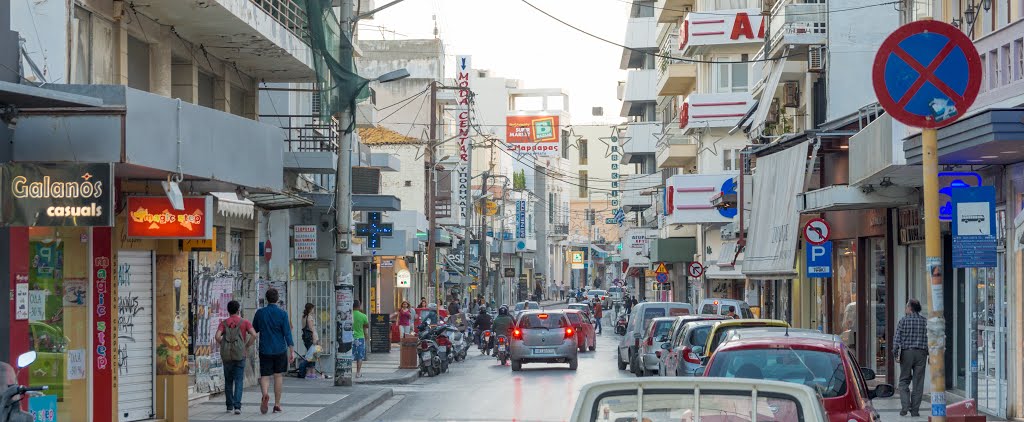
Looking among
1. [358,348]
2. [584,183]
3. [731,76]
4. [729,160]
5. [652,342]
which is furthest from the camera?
[584,183]

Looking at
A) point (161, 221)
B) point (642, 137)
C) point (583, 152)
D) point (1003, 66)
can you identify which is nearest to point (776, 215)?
point (1003, 66)

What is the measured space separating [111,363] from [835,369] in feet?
31.6

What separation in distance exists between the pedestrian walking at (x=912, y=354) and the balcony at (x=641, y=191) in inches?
2064

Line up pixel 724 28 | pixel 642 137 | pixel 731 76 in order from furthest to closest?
pixel 642 137
pixel 731 76
pixel 724 28

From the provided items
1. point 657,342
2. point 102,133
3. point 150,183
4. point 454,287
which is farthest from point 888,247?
point 454,287

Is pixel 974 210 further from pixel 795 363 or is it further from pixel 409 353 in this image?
pixel 409 353

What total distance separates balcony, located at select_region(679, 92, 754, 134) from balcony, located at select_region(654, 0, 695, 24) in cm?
816

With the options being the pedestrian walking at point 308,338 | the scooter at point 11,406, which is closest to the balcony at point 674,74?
the pedestrian walking at point 308,338

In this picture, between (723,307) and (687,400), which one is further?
(723,307)

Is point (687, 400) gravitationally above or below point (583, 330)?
above

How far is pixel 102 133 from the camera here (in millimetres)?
14562

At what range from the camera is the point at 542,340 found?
33562 millimetres

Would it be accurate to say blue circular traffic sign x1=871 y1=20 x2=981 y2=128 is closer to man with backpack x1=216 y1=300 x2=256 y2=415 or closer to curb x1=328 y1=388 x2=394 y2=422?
curb x1=328 y1=388 x2=394 y2=422

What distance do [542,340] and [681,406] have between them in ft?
85.3
